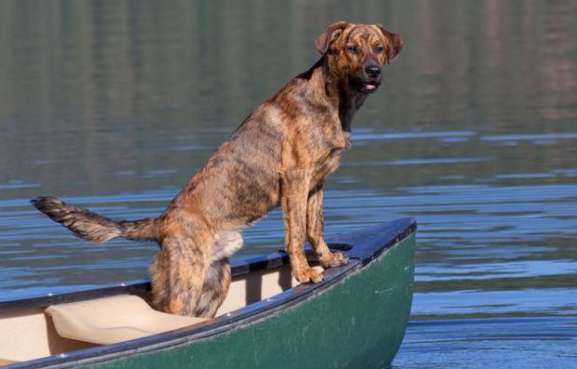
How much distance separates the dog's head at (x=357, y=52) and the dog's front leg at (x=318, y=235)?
853mm

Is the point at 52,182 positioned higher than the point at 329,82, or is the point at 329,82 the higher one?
the point at 329,82

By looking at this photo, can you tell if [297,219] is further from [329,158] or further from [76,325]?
[76,325]

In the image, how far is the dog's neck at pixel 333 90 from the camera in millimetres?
9453

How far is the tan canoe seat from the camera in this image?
8.82m

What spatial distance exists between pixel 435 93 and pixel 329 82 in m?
14.1

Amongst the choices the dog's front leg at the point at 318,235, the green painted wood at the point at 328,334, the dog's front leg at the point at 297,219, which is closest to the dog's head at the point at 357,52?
the dog's front leg at the point at 297,219

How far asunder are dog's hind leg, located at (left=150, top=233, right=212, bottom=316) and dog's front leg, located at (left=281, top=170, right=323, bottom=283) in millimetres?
537

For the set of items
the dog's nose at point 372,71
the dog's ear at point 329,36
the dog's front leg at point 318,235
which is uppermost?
the dog's ear at point 329,36

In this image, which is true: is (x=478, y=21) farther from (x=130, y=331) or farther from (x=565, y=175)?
(x=130, y=331)

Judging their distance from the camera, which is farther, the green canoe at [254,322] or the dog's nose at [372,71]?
the dog's nose at [372,71]

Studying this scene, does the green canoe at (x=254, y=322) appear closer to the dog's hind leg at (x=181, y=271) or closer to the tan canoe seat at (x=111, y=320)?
the tan canoe seat at (x=111, y=320)

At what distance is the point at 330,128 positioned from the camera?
9.47 m

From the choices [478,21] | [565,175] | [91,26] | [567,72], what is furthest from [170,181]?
[91,26]

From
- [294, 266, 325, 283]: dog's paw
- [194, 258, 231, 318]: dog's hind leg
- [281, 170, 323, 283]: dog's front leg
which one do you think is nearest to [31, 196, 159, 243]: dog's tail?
[194, 258, 231, 318]: dog's hind leg
